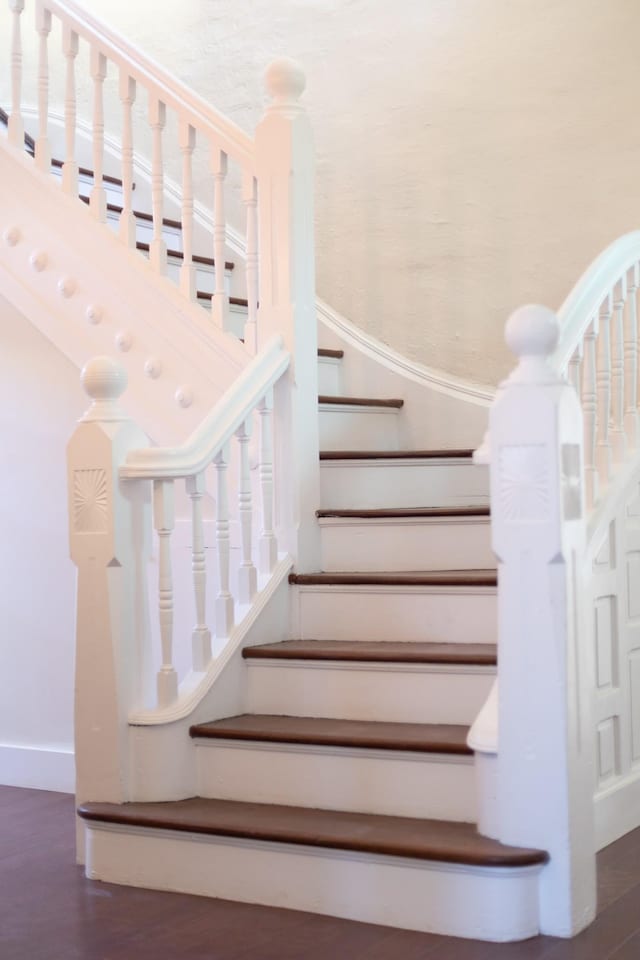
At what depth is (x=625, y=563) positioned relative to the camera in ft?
12.4

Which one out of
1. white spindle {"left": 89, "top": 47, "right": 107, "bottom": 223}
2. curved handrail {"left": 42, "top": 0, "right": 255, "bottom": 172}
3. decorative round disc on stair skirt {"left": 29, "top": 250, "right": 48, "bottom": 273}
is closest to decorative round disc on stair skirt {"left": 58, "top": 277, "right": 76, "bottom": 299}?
decorative round disc on stair skirt {"left": 29, "top": 250, "right": 48, "bottom": 273}

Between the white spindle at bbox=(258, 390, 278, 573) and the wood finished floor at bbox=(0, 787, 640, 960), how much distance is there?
3.44 feet

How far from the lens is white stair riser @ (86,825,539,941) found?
9.20 feet

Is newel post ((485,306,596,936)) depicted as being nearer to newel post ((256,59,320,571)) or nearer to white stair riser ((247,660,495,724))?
white stair riser ((247,660,495,724))

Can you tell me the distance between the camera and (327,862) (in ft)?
9.87

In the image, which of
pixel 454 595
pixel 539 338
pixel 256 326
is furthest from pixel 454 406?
pixel 539 338

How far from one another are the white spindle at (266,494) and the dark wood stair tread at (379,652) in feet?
0.85

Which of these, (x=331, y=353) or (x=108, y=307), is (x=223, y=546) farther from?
(x=331, y=353)

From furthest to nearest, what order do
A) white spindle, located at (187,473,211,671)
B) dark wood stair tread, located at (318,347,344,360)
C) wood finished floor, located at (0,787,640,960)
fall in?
dark wood stair tread, located at (318,347,344,360) → white spindle, located at (187,473,211,671) → wood finished floor, located at (0,787,640,960)

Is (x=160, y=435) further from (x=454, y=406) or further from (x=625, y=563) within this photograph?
(x=625, y=563)

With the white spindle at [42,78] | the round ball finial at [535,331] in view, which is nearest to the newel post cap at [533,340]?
the round ball finial at [535,331]

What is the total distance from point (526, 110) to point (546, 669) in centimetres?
280

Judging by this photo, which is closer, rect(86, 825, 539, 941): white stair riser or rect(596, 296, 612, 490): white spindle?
rect(86, 825, 539, 941): white stair riser

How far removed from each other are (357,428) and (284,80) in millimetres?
1315
